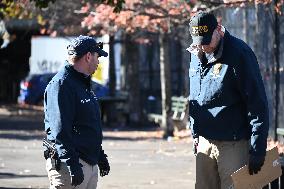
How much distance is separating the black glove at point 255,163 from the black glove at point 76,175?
129 centimetres

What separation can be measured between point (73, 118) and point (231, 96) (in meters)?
1.26

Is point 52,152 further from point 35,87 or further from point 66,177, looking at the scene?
point 35,87

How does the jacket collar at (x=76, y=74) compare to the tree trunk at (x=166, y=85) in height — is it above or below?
above

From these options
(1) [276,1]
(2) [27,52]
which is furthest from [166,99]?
(2) [27,52]

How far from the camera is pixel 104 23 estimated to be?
72.0 ft

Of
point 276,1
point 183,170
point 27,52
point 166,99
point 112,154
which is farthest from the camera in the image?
point 27,52

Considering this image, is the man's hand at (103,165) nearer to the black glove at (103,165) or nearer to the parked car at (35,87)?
the black glove at (103,165)

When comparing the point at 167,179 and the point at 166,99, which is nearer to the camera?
the point at 167,179

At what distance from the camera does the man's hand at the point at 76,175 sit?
6.48 metres

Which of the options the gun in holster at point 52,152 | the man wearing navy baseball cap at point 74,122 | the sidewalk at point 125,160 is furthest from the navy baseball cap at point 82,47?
the sidewalk at point 125,160

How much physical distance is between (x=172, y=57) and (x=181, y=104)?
262 inches

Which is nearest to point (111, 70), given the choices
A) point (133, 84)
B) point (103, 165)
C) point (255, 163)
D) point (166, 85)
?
point (133, 84)

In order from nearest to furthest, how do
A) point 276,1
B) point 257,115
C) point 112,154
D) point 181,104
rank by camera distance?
point 257,115
point 276,1
point 112,154
point 181,104

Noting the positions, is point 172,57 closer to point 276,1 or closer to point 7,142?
point 7,142
